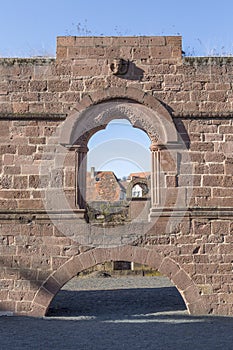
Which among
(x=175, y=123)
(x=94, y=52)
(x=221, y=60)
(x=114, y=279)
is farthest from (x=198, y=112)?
(x=114, y=279)

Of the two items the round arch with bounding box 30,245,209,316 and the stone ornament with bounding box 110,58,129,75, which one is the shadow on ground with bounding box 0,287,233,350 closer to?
the round arch with bounding box 30,245,209,316

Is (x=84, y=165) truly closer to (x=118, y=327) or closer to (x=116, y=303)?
(x=118, y=327)

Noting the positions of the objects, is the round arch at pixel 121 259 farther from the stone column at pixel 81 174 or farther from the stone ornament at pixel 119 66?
the stone ornament at pixel 119 66

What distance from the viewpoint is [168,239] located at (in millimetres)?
7344

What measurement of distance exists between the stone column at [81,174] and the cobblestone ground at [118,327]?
2062 mm

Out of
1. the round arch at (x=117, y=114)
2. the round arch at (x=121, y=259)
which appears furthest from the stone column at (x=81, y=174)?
the round arch at (x=121, y=259)

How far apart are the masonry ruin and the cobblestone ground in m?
0.56

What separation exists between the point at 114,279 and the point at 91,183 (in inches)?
737

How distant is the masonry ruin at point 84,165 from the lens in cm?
725

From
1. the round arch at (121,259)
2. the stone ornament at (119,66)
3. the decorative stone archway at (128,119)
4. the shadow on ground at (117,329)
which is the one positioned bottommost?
the shadow on ground at (117,329)

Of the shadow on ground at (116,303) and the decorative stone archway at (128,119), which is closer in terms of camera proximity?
the decorative stone archway at (128,119)

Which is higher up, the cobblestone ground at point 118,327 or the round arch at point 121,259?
the round arch at point 121,259

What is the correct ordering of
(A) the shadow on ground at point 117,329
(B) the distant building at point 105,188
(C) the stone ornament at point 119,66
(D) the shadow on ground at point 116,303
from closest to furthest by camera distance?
(A) the shadow on ground at point 117,329, (C) the stone ornament at point 119,66, (D) the shadow on ground at point 116,303, (B) the distant building at point 105,188

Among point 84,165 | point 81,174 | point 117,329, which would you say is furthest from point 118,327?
point 84,165
